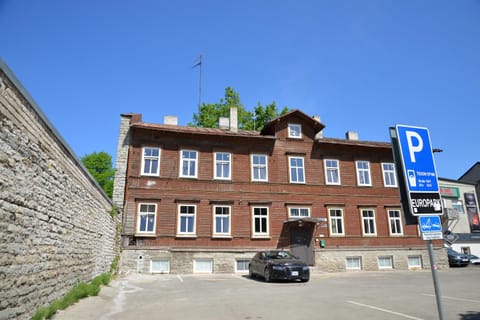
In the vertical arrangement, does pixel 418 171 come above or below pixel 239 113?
below

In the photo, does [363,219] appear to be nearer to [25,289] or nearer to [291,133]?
[291,133]

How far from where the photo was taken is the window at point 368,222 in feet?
76.8

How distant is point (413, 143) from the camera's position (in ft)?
16.2

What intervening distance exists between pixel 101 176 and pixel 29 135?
45.5m

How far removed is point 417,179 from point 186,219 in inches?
674

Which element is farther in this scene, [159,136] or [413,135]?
[159,136]

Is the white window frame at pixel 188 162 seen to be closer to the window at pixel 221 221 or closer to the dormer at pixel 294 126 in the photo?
the window at pixel 221 221

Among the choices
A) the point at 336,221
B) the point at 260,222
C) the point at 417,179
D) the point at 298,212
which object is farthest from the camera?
the point at 336,221

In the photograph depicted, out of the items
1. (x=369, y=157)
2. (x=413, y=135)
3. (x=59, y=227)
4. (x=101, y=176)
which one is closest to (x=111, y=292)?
(x=59, y=227)

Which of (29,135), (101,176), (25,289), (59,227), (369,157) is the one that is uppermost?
(101,176)

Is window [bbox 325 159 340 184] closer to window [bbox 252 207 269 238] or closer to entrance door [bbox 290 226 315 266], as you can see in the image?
entrance door [bbox 290 226 315 266]

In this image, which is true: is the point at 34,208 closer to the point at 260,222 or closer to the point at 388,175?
the point at 260,222

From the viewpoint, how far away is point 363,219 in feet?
77.3

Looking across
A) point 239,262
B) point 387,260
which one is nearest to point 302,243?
point 239,262
